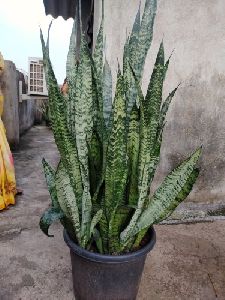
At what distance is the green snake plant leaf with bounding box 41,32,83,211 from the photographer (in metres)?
1.16

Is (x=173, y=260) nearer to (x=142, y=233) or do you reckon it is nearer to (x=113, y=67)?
(x=142, y=233)

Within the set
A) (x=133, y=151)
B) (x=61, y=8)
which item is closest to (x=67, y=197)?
(x=133, y=151)

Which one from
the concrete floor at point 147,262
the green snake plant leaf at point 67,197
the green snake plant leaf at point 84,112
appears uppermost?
the green snake plant leaf at point 84,112

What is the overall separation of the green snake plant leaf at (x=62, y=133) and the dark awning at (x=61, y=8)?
137 inches

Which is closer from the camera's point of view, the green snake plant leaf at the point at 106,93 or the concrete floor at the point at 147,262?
the green snake plant leaf at the point at 106,93

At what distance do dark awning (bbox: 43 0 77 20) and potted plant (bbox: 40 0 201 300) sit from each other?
11.1 ft

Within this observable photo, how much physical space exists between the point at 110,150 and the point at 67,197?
0.29 metres

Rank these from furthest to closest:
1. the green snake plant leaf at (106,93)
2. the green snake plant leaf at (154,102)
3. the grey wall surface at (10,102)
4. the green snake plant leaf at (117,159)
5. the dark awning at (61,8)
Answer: the grey wall surface at (10,102) < the dark awning at (61,8) < the green snake plant leaf at (106,93) < the green snake plant leaf at (154,102) < the green snake plant leaf at (117,159)

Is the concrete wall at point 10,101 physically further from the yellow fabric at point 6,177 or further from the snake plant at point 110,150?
the snake plant at point 110,150

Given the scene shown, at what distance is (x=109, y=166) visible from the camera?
1.16 meters

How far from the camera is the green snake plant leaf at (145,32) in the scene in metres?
1.24

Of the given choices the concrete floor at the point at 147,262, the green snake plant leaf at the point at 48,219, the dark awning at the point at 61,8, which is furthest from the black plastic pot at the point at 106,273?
the dark awning at the point at 61,8

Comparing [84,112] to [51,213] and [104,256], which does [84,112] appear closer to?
[51,213]

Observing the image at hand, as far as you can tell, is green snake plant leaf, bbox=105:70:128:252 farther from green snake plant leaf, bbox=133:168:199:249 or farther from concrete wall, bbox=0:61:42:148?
concrete wall, bbox=0:61:42:148
